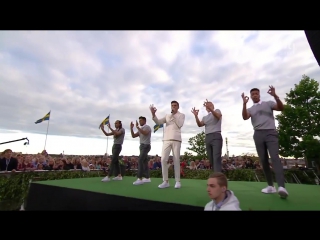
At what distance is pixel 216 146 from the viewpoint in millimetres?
3350

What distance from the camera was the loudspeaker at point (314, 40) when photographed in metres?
2.37

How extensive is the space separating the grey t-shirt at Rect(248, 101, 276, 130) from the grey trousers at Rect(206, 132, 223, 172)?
1.98 feet

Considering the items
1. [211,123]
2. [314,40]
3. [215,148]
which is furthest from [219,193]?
[314,40]

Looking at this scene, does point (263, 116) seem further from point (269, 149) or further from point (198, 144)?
point (198, 144)

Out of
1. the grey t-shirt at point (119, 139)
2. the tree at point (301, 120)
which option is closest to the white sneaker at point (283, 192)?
the grey t-shirt at point (119, 139)

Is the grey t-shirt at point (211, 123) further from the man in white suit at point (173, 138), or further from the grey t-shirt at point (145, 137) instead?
the grey t-shirt at point (145, 137)

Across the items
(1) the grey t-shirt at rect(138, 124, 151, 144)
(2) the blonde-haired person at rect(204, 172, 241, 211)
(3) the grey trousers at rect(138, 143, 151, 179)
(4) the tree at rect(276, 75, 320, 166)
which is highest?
(4) the tree at rect(276, 75, 320, 166)

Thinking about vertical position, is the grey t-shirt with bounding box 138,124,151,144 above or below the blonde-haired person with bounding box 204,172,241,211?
above

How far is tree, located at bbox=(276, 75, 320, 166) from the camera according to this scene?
1703 centimetres

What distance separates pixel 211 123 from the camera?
350 centimetres

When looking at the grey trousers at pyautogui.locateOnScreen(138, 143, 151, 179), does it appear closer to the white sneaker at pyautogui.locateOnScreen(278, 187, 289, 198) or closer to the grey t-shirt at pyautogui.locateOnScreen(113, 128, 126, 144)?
the grey t-shirt at pyautogui.locateOnScreen(113, 128, 126, 144)

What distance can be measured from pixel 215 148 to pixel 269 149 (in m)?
0.81

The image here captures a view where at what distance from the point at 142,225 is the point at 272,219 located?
0.78 meters

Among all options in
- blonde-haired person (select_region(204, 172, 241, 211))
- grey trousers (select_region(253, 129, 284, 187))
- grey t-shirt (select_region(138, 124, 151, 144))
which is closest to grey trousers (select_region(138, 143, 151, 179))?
grey t-shirt (select_region(138, 124, 151, 144))
